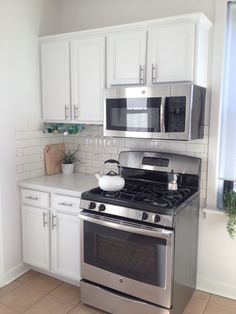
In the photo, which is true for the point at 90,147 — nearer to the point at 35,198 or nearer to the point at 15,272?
the point at 35,198

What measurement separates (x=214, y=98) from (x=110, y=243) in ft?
4.62

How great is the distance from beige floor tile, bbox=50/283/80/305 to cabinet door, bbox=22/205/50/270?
8.4 inches

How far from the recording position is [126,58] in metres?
2.43

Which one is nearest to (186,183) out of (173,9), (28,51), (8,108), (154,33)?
(154,33)

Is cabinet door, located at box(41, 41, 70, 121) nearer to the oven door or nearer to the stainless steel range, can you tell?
the stainless steel range

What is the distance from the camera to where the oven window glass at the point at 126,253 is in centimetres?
203

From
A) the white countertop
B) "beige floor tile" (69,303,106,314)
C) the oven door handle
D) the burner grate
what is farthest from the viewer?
the white countertop

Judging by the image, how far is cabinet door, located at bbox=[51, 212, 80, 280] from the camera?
2.53 m

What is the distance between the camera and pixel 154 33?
229 centimetres

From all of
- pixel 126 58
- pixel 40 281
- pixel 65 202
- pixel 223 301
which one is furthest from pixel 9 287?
pixel 126 58

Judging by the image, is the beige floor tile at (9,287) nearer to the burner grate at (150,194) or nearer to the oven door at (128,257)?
the oven door at (128,257)

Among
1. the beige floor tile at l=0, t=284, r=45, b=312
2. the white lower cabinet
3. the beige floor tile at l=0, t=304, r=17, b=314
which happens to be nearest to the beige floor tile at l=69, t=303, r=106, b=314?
the white lower cabinet

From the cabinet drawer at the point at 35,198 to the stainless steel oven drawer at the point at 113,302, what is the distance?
76 centimetres

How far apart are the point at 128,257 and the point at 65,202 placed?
2.42ft
